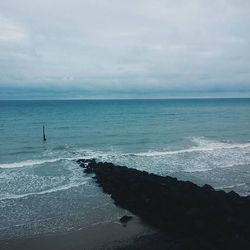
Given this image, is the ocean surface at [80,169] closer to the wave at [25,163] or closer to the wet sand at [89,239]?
the wave at [25,163]

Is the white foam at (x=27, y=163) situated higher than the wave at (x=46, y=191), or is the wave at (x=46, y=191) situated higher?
the white foam at (x=27, y=163)

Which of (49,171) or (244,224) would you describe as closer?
(244,224)

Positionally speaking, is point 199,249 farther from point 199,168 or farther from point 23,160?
point 23,160

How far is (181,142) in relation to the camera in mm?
44750

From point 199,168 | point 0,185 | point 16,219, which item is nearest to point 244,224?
point 16,219

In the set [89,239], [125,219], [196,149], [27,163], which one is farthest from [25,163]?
[196,149]

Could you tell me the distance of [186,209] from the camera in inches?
692

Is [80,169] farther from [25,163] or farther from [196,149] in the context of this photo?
[196,149]

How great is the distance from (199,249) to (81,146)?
29.6 meters

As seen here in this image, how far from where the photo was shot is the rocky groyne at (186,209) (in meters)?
15.0

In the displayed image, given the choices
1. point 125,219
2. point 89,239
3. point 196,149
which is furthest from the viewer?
point 196,149

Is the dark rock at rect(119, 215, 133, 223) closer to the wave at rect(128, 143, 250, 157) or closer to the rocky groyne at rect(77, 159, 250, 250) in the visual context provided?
the rocky groyne at rect(77, 159, 250, 250)

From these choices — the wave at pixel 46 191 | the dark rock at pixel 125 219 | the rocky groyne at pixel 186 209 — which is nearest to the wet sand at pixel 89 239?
the dark rock at pixel 125 219

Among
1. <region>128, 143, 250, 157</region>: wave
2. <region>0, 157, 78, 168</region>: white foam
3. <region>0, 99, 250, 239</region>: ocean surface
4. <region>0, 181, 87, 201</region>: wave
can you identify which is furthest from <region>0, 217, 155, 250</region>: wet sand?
<region>128, 143, 250, 157</region>: wave
